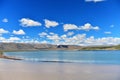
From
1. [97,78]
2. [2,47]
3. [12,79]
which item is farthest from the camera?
[97,78]

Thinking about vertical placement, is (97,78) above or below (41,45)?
below

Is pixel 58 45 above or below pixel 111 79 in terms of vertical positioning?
above

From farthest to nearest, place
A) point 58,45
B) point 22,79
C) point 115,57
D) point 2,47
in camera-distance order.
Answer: point 115,57, point 22,79, point 2,47, point 58,45

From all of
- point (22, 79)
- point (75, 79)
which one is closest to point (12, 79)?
point (22, 79)

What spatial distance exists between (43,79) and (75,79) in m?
0.39

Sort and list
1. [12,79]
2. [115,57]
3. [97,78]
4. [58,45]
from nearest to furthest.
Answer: [58,45] < [12,79] < [97,78] < [115,57]

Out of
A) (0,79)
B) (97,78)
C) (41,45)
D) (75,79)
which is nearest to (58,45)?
(41,45)

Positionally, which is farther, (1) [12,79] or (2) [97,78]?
(2) [97,78]

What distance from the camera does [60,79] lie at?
333 cm

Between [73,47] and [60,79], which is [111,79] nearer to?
[60,79]

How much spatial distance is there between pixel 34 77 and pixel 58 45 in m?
1.14

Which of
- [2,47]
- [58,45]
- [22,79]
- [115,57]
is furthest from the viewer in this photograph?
[115,57]

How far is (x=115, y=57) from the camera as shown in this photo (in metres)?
9.49

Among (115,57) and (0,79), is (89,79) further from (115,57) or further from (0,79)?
(115,57)
